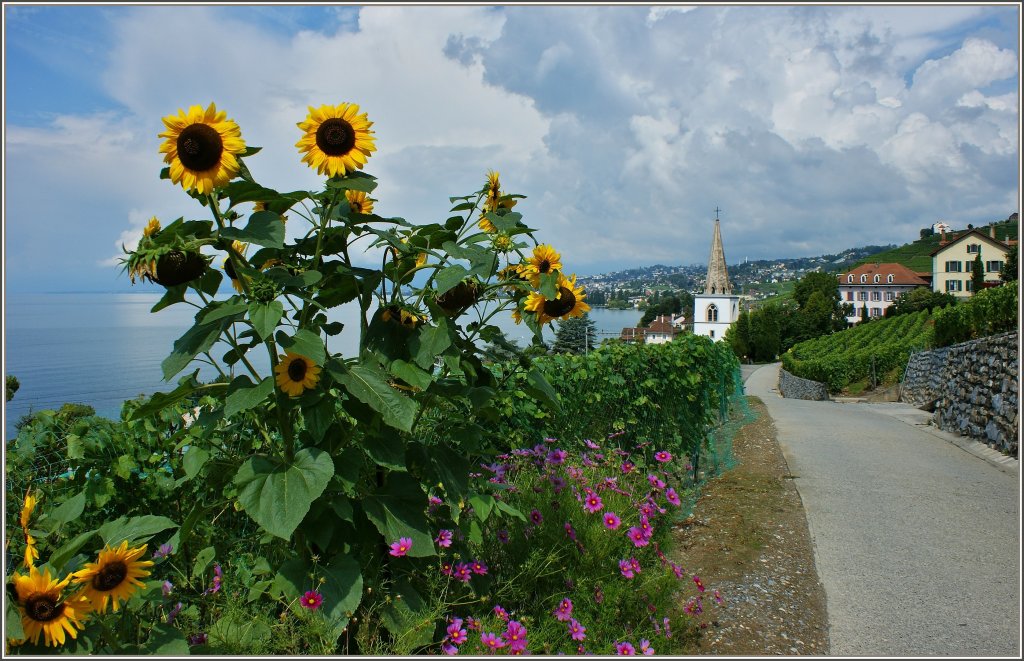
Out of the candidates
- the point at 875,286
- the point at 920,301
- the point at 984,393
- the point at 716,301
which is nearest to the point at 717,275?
the point at 716,301

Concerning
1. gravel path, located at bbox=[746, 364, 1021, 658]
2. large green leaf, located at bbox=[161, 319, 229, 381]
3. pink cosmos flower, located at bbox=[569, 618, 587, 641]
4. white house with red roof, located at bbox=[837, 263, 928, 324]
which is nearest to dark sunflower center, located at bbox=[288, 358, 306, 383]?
large green leaf, located at bbox=[161, 319, 229, 381]

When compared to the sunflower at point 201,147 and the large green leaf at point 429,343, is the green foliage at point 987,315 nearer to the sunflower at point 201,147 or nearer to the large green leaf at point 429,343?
the large green leaf at point 429,343

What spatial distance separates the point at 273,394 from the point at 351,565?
27.6 inches

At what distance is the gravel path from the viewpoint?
404 centimetres

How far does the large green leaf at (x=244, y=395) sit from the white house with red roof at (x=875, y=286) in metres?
127

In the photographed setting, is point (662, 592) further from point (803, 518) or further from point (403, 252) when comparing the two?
point (803, 518)

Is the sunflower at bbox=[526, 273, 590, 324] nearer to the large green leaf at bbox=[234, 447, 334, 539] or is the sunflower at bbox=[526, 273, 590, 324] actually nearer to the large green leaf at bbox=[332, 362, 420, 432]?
the large green leaf at bbox=[332, 362, 420, 432]

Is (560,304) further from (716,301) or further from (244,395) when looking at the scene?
(716,301)

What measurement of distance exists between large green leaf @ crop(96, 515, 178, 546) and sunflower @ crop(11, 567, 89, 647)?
42 cm

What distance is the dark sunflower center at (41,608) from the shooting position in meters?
2.03

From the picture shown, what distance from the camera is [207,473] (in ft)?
9.29

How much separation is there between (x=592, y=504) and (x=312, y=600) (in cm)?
193

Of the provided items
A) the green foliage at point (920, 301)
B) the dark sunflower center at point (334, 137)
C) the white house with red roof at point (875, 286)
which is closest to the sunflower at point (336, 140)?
the dark sunflower center at point (334, 137)

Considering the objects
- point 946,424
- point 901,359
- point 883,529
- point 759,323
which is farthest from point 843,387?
point 759,323
